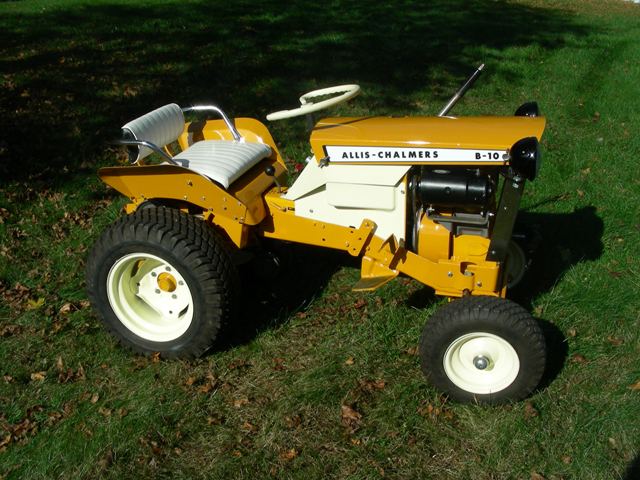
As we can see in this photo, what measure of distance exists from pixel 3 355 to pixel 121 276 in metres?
0.91

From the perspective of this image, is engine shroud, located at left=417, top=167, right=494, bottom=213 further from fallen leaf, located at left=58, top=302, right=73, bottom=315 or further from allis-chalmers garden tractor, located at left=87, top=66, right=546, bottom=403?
fallen leaf, located at left=58, top=302, right=73, bottom=315

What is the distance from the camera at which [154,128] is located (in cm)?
437

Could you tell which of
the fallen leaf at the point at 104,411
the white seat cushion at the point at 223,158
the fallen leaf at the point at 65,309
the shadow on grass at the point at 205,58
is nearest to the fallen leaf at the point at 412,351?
the white seat cushion at the point at 223,158

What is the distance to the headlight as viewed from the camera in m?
3.32

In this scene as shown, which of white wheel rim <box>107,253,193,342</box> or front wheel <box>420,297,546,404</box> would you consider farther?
white wheel rim <box>107,253,193,342</box>

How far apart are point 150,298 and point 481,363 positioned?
1.88 metres

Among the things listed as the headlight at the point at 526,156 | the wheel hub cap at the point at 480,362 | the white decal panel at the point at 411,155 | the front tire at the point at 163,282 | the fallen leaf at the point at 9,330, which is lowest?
the fallen leaf at the point at 9,330

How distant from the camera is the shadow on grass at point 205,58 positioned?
6.90 metres

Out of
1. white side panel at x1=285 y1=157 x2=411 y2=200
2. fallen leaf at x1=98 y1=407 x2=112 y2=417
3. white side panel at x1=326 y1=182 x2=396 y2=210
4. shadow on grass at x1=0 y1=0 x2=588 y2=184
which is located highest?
white side panel at x1=285 y1=157 x2=411 y2=200

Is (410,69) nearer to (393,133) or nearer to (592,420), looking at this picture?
(393,133)

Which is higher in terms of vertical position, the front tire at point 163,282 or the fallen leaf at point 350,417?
the front tire at point 163,282

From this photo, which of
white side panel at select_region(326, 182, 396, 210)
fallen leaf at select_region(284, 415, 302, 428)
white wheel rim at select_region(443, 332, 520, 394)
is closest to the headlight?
white side panel at select_region(326, 182, 396, 210)

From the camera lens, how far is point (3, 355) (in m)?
4.27

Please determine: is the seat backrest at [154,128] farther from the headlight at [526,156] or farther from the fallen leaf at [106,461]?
the headlight at [526,156]
